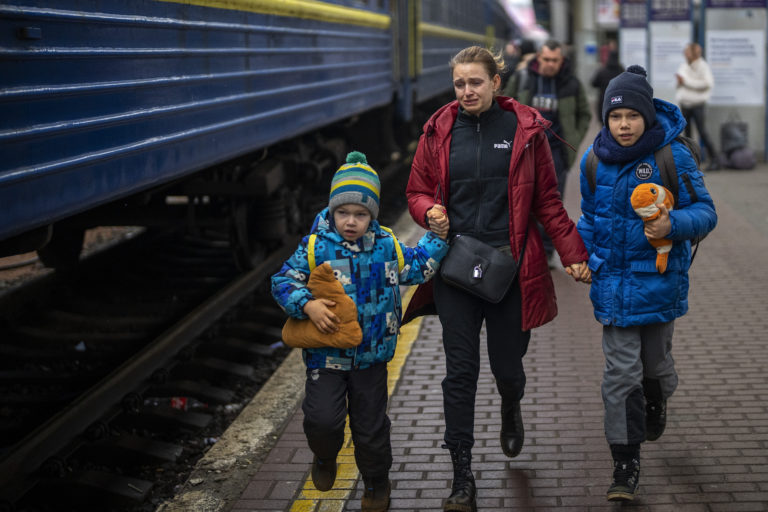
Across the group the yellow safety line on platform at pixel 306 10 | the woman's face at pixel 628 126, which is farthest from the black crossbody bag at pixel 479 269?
the yellow safety line on platform at pixel 306 10

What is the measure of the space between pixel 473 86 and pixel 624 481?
1.49 metres

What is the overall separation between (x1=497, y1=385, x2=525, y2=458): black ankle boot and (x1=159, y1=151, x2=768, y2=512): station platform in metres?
0.07

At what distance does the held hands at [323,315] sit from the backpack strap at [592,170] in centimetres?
108

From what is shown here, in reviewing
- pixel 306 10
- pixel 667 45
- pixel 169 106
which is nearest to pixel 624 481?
pixel 169 106

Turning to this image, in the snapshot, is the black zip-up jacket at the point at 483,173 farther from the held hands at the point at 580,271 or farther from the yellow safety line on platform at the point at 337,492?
the yellow safety line on platform at the point at 337,492

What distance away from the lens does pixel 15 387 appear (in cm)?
524

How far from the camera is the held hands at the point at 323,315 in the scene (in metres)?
3.26

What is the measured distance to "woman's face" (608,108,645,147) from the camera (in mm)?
3545

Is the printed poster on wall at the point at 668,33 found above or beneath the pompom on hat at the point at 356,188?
above

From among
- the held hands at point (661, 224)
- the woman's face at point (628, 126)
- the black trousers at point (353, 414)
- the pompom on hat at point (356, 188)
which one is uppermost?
the woman's face at point (628, 126)

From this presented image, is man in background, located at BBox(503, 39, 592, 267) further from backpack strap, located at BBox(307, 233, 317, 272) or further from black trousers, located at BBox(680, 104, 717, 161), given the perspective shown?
black trousers, located at BBox(680, 104, 717, 161)

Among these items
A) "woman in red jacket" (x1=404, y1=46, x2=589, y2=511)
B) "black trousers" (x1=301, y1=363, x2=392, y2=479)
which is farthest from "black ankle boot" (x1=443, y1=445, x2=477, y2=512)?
"black trousers" (x1=301, y1=363, x2=392, y2=479)

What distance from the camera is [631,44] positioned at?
18.1 metres

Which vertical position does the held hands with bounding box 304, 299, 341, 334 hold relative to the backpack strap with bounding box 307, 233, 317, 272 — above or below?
below
